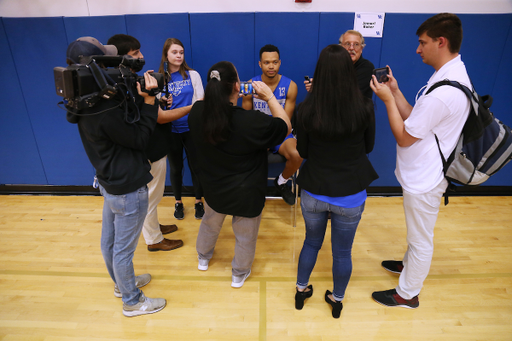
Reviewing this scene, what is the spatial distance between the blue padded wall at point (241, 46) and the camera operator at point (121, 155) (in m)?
1.64

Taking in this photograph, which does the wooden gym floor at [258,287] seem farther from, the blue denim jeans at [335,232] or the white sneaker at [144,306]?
the blue denim jeans at [335,232]

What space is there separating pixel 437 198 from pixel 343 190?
68 cm

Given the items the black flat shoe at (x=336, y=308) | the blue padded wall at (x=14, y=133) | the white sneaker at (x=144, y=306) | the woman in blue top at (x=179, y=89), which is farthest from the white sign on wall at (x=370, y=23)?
the blue padded wall at (x=14, y=133)

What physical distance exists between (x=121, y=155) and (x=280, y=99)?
1816 mm

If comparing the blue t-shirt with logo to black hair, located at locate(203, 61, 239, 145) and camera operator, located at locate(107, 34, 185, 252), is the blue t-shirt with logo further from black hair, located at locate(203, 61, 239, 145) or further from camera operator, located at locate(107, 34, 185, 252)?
black hair, located at locate(203, 61, 239, 145)

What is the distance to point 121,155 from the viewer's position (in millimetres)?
1651

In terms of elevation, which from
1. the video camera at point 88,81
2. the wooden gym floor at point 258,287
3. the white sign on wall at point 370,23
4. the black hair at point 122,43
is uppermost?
the white sign on wall at point 370,23

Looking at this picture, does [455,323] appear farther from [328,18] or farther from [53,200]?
[53,200]

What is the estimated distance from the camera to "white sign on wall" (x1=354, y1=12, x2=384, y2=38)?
9.89ft

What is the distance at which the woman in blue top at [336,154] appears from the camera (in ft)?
4.71

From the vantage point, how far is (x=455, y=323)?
190cm

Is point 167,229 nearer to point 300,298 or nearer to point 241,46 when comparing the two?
point 300,298

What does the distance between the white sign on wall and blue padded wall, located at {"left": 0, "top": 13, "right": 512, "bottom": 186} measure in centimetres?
6

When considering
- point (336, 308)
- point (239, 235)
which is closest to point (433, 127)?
point (336, 308)
